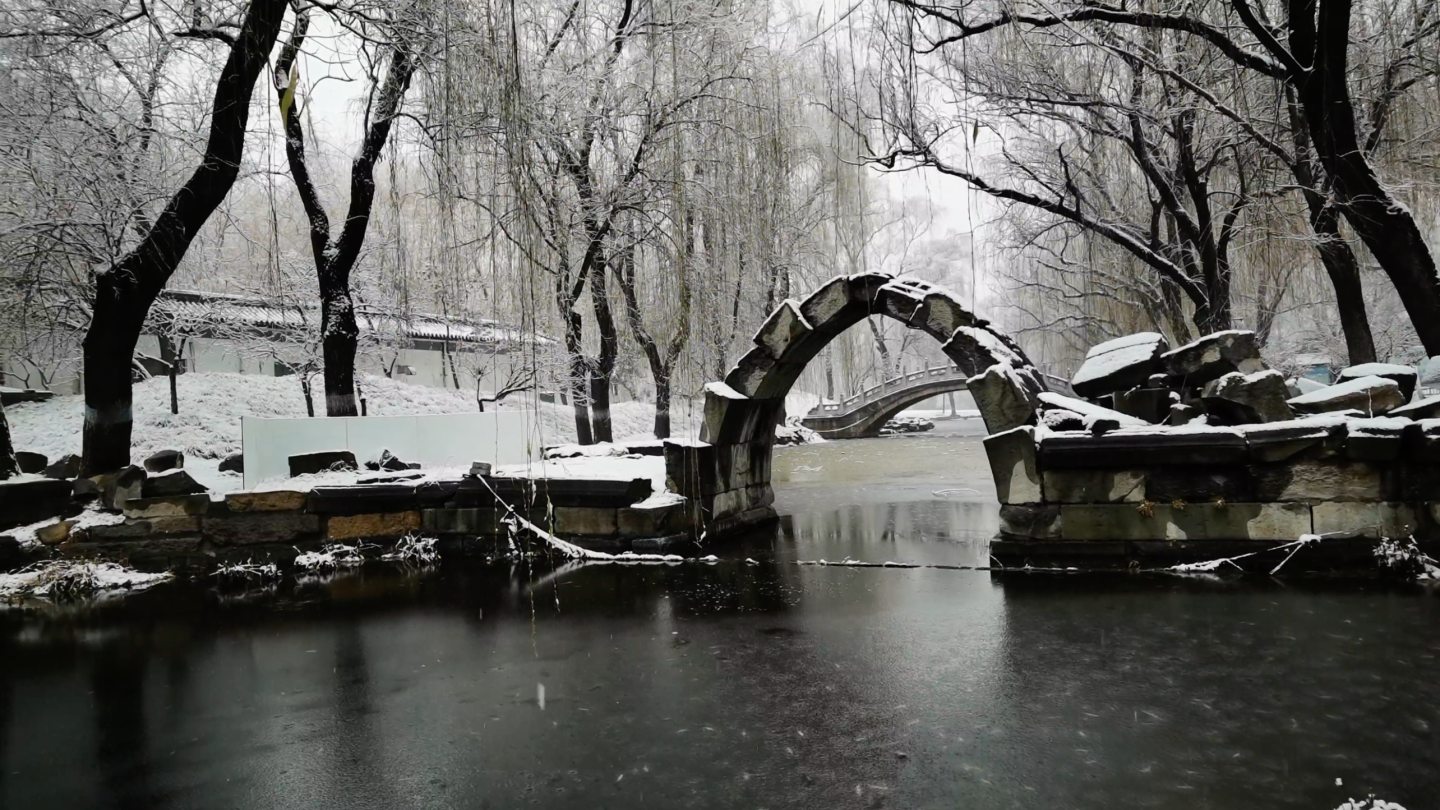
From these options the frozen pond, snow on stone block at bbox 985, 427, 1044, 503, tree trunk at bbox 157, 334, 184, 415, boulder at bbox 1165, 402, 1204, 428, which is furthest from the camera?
tree trunk at bbox 157, 334, 184, 415

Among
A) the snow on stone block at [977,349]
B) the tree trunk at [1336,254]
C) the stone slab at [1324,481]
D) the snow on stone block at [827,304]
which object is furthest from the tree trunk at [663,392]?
the tree trunk at [1336,254]

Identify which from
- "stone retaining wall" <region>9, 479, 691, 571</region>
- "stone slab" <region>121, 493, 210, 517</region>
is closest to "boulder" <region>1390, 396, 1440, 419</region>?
"stone retaining wall" <region>9, 479, 691, 571</region>

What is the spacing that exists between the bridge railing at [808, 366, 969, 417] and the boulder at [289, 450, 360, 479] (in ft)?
63.6

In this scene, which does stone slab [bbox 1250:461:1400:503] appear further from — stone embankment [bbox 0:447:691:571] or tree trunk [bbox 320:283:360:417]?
tree trunk [bbox 320:283:360:417]

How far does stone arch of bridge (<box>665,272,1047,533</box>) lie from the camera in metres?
6.58

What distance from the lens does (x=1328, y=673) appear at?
379cm

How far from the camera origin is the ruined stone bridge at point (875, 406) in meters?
26.6

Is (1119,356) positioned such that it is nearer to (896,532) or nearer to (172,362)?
(896,532)

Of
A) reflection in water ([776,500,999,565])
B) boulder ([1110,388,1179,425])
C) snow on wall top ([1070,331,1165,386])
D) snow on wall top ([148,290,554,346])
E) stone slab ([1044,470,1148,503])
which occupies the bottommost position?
reflection in water ([776,500,999,565])

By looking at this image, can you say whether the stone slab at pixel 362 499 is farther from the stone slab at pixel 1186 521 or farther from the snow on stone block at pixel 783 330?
the stone slab at pixel 1186 521

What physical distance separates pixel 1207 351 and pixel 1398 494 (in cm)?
175

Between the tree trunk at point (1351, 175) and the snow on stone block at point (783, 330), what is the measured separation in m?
4.56

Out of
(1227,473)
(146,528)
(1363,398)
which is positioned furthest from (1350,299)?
(146,528)

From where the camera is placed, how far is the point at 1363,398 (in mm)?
6340
